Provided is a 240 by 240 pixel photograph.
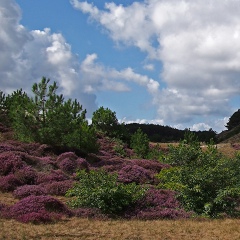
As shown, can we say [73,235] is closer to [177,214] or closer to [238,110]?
[177,214]

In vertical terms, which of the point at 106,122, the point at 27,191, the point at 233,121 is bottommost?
the point at 27,191

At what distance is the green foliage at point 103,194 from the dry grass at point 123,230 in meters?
1.21

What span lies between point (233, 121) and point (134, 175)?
363ft

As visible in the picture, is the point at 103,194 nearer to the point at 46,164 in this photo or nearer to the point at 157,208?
the point at 157,208

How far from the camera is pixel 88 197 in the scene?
14.4 meters

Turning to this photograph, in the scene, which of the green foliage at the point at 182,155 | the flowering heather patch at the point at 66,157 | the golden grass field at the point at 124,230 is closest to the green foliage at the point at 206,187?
the green foliage at the point at 182,155

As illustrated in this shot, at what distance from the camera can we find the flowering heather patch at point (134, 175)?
2288 cm

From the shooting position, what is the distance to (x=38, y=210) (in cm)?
1320

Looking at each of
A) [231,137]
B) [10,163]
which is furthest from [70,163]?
[231,137]

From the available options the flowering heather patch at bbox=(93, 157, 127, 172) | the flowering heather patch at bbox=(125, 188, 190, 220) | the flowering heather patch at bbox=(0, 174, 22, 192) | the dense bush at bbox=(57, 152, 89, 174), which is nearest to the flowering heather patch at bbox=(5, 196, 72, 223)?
the flowering heather patch at bbox=(125, 188, 190, 220)

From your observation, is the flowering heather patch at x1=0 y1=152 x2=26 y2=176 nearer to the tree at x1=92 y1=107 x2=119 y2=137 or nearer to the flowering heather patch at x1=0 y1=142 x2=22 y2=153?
the flowering heather patch at x1=0 y1=142 x2=22 y2=153

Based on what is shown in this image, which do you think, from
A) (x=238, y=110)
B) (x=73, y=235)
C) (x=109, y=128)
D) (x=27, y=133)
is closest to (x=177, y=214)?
(x=73, y=235)

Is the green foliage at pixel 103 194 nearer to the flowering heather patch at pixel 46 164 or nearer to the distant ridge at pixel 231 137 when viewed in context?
the flowering heather patch at pixel 46 164

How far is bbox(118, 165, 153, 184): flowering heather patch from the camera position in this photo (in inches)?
901
